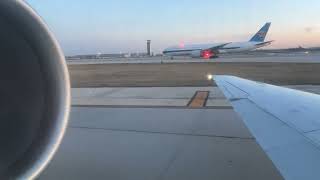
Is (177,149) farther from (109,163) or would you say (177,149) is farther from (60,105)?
(60,105)

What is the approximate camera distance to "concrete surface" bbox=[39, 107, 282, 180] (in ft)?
16.3

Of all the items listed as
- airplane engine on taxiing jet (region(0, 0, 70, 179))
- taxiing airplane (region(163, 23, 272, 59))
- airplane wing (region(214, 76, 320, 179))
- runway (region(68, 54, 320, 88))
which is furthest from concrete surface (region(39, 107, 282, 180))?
taxiing airplane (region(163, 23, 272, 59))

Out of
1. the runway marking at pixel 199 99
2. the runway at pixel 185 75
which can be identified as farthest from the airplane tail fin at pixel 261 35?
the runway marking at pixel 199 99

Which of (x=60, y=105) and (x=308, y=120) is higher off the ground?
(x=60, y=105)

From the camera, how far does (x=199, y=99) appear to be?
1227 cm

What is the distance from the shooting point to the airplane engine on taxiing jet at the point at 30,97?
277 cm

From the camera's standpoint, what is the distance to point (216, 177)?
4.79 meters

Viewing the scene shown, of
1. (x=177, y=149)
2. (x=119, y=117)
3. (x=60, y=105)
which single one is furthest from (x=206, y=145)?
(x=60, y=105)

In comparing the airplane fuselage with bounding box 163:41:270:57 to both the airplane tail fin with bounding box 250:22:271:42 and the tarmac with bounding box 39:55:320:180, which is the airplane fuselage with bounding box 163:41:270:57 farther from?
the tarmac with bounding box 39:55:320:180

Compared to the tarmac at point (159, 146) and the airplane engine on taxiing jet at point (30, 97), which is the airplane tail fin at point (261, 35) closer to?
the tarmac at point (159, 146)

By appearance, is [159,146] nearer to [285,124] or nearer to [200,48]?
[285,124]

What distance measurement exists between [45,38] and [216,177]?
9.13 feet

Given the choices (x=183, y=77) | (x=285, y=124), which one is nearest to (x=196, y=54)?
(x=183, y=77)

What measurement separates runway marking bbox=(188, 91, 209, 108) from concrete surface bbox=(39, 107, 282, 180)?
66.3 inches
